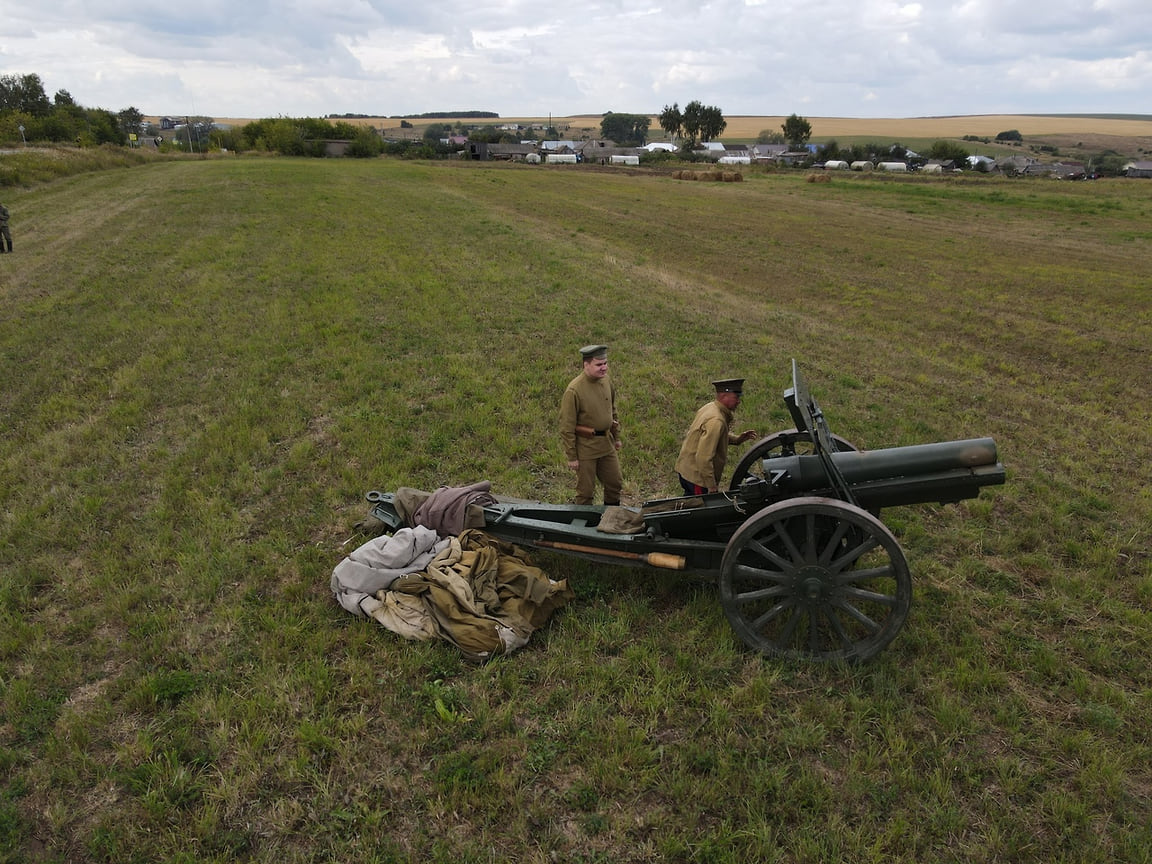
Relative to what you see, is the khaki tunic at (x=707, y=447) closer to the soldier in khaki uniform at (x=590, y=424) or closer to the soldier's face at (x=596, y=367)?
the soldier in khaki uniform at (x=590, y=424)

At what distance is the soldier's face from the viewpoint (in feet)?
18.3

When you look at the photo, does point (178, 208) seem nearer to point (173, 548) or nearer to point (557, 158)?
point (173, 548)

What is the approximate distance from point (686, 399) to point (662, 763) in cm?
603

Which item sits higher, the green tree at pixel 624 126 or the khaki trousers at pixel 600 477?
the green tree at pixel 624 126

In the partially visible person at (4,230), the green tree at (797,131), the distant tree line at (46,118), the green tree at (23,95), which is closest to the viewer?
the partially visible person at (4,230)

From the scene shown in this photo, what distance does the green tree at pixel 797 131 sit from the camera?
105000 millimetres

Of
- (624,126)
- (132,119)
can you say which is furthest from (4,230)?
(624,126)

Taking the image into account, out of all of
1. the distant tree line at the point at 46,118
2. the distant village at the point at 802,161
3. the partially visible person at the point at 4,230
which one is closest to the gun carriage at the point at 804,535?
the partially visible person at the point at 4,230

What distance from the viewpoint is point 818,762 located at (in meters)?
3.78

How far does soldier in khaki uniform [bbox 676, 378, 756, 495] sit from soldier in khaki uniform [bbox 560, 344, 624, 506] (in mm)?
755

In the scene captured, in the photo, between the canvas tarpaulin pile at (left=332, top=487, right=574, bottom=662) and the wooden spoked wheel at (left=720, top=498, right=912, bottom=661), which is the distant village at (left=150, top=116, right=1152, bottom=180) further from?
the canvas tarpaulin pile at (left=332, top=487, right=574, bottom=662)

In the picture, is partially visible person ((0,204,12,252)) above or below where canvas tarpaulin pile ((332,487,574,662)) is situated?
above

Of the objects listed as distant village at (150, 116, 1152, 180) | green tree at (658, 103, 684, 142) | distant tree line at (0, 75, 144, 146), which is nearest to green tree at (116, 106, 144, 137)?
distant tree line at (0, 75, 144, 146)

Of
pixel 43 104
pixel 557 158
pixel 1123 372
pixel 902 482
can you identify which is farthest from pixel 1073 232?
pixel 43 104
